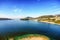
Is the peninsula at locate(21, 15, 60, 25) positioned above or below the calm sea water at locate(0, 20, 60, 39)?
above

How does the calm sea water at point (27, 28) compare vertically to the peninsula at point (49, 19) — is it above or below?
below

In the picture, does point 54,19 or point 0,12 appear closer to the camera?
point 0,12

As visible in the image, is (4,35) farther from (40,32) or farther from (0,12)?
(40,32)

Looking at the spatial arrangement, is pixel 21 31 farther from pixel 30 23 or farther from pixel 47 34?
pixel 47 34

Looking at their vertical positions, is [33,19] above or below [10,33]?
above

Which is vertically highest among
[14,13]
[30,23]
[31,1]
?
[31,1]

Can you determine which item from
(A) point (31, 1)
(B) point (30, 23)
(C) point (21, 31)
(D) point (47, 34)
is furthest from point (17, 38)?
(A) point (31, 1)

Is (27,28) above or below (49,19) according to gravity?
below

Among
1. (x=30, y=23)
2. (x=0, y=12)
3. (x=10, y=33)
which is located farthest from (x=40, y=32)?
(x=0, y=12)
